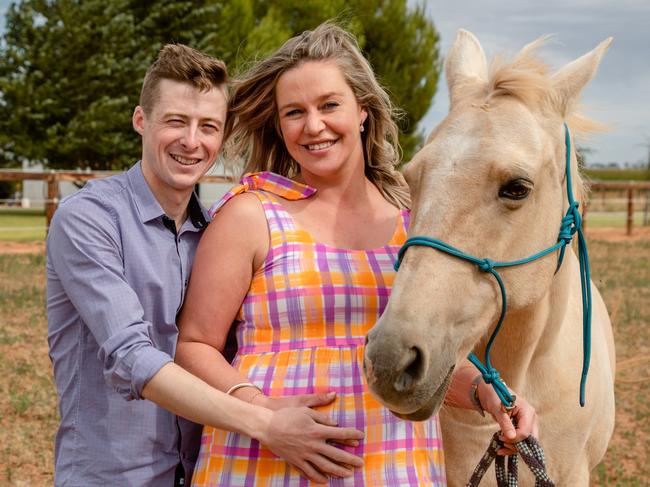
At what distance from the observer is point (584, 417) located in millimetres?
2342

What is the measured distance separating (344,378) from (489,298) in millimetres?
434

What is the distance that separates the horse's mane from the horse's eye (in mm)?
267

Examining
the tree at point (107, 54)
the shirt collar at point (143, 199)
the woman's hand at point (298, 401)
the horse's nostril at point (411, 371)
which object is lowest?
the woman's hand at point (298, 401)

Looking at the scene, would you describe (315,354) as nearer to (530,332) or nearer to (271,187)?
(271,187)

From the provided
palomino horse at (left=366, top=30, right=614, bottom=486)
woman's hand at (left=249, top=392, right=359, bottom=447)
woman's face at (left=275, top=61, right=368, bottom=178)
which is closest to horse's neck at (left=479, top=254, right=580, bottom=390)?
palomino horse at (left=366, top=30, right=614, bottom=486)

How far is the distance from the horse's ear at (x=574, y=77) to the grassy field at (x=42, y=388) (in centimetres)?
183

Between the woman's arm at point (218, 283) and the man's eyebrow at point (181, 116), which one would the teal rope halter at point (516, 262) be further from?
the man's eyebrow at point (181, 116)

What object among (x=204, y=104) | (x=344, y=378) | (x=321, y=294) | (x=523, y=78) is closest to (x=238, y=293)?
(x=321, y=294)

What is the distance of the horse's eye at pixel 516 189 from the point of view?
67.5 inches

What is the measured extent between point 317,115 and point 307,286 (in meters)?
0.52

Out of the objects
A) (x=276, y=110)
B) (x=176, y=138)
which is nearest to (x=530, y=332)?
(x=276, y=110)

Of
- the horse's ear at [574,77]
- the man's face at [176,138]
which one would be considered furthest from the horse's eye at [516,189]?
the man's face at [176,138]

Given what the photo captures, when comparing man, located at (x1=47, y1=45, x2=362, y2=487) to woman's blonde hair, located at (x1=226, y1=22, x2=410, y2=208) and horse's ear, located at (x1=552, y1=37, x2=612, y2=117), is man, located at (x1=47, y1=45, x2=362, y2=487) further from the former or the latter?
horse's ear, located at (x1=552, y1=37, x2=612, y2=117)

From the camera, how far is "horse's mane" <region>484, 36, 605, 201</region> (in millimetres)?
1878
